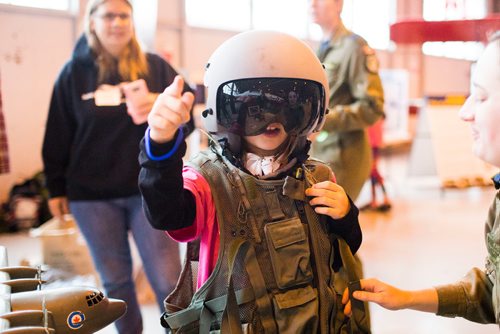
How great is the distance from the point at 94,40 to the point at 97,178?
1.64ft


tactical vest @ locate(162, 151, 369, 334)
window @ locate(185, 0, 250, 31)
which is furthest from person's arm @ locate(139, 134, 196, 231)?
window @ locate(185, 0, 250, 31)

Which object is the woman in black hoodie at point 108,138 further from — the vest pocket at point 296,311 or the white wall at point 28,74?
the white wall at point 28,74

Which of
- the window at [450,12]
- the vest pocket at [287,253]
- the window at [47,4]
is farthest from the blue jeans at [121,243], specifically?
the window at [450,12]

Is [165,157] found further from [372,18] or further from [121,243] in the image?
[372,18]

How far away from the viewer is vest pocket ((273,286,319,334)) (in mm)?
992

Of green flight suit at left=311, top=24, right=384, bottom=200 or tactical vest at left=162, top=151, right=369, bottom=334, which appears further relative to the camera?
green flight suit at left=311, top=24, right=384, bottom=200

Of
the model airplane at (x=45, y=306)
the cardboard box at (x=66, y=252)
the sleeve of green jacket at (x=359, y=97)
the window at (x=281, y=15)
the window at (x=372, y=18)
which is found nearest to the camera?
the model airplane at (x=45, y=306)

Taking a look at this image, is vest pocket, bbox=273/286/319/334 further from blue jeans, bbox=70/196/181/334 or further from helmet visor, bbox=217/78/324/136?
blue jeans, bbox=70/196/181/334

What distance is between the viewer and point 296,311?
1.01 metres

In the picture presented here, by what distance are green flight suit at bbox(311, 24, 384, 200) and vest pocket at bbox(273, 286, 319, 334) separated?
42.4 inches

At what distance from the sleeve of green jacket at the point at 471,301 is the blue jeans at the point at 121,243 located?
99 centimetres

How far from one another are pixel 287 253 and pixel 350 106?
3.82 ft

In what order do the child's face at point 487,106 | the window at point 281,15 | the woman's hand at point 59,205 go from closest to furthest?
the child's face at point 487,106 → the woman's hand at point 59,205 → the window at point 281,15

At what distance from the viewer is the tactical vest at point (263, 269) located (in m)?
0.98
